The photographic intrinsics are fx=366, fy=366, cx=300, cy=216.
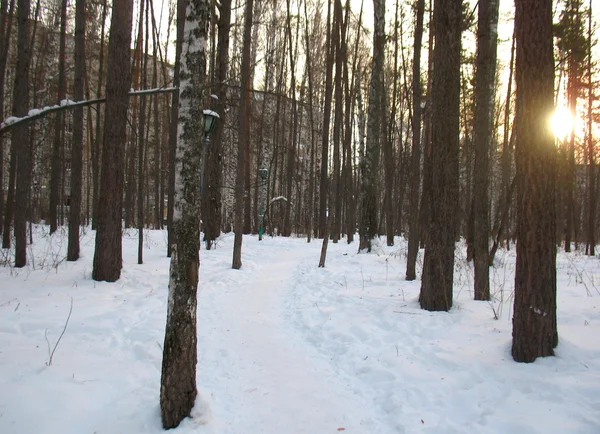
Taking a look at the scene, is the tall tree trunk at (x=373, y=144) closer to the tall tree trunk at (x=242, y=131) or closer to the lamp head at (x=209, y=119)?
the tall tree trunk at (x=242, y=131)

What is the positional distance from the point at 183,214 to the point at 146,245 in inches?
391

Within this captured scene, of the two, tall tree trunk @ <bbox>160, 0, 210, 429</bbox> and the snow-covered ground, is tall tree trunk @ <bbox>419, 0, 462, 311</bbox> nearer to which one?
the snow-covered ground

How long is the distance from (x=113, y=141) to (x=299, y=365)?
5452 mm

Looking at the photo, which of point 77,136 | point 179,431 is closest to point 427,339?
point 179,431

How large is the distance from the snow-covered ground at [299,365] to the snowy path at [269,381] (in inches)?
0.6

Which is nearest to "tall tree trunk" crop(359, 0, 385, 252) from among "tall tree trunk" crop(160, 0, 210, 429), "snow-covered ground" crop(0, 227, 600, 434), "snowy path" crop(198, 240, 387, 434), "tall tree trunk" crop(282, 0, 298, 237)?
"tall tree trunk" crop(282, 0, 298, 237)

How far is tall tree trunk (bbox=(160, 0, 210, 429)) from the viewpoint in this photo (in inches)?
114

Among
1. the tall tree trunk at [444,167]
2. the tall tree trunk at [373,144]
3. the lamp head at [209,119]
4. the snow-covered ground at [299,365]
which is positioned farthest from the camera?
the tall tree trunk at [373,144]

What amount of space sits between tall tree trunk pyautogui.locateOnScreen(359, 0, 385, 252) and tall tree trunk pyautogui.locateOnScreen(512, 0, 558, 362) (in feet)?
29.9

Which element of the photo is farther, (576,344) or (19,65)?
(19,65)

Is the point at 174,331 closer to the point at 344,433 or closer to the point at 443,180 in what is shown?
the point at 344,433

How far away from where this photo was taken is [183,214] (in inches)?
115

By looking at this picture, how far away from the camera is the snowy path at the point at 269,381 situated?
9.89ft

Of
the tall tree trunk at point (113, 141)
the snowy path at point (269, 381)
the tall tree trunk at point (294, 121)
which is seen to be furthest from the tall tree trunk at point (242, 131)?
the snowy path at point (269, 381)
